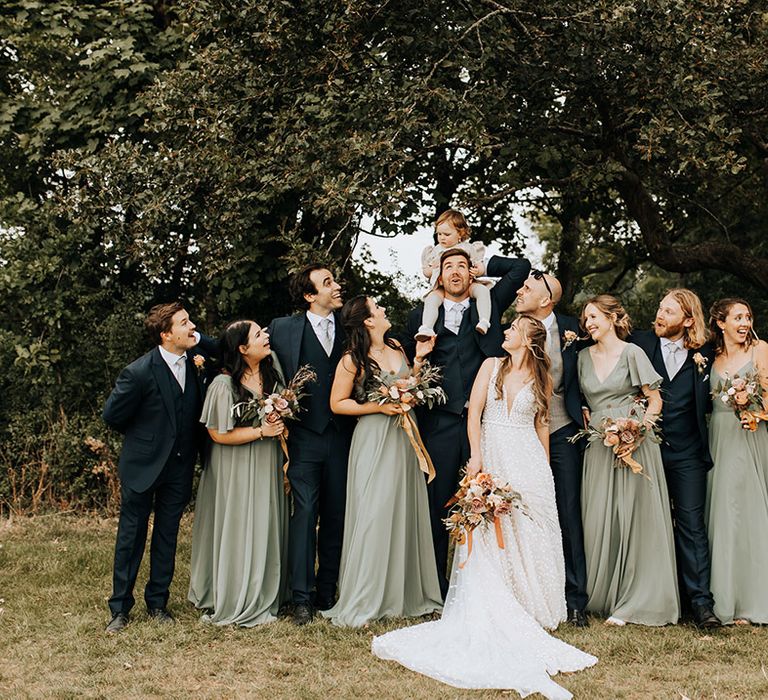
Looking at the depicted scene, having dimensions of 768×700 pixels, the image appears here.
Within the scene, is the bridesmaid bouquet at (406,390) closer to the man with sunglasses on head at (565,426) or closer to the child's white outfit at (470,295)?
the child's white outfit at (470,295)

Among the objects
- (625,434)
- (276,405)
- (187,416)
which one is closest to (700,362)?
(625,434)

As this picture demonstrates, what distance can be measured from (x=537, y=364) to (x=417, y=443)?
0.97 meters

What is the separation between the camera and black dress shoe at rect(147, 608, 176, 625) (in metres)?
6.19

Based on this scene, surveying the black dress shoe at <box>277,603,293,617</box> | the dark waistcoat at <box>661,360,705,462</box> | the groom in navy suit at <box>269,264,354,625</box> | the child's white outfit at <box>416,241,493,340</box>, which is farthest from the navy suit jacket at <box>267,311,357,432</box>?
the dark waistcoat at <box>661,360,705,462</box>

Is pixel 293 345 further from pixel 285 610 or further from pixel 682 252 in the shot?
pixel 682 252

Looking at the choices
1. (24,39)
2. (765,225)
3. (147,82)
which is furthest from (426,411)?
(765,225)

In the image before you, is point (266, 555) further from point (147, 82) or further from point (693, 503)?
point (147, 82)

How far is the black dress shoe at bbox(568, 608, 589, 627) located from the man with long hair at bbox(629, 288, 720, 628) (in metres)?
0.77

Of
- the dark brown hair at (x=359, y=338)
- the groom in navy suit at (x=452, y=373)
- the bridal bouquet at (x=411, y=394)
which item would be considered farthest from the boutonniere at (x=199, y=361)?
the groom in navy suit at (x=452, y=373)

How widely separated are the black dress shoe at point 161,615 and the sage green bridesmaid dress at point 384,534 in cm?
104

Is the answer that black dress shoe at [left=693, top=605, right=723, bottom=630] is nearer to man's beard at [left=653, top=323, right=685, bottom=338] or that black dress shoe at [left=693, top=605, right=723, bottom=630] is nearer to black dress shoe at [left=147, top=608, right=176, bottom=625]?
man's beard at [left=653, top=323, right=685, bottom=338]

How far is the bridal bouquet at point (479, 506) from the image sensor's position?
5.73 metres

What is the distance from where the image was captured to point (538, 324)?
20.2 feet

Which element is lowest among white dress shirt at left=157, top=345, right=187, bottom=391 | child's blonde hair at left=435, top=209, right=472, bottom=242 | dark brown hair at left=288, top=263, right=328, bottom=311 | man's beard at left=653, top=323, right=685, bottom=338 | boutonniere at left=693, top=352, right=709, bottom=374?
white dress shirt at left=157, top=345, right=187, bottom=391
